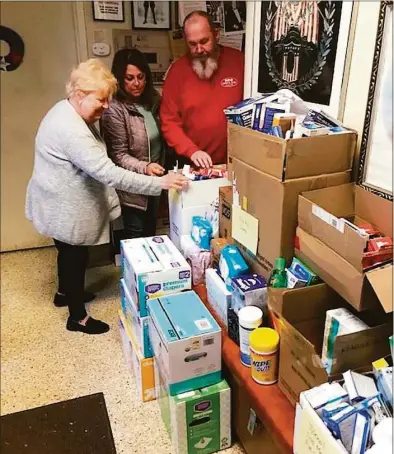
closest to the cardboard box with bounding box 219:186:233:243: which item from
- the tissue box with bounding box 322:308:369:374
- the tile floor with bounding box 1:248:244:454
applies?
the tissue box with bounding box 322:308:369:374

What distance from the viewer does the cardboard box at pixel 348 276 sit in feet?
3.15

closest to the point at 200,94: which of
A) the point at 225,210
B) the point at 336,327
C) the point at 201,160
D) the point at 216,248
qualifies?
the point at 201,160

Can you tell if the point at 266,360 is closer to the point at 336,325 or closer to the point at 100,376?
the point at 336,325

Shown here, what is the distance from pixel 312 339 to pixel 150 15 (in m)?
2.21

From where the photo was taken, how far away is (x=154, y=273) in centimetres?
154

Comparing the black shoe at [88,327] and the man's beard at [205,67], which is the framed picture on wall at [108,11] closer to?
the man's beard at [205,67]

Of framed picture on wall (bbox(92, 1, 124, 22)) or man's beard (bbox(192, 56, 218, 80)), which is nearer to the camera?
man's beard (bbox(192, 56, 218, 80))

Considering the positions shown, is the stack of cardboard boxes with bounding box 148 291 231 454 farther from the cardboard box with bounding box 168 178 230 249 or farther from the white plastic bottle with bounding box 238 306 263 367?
the cardboard box with bounding box 168 178 230 249

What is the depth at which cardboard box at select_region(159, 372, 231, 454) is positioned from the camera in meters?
1.41

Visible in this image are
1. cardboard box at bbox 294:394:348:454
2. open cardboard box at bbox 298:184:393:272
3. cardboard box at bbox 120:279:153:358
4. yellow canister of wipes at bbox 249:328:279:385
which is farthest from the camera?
cardboard box at bbox 120:279:153:358

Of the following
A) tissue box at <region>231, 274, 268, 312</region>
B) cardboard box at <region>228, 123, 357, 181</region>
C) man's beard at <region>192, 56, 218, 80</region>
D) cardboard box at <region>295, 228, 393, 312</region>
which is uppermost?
man's beard at <region>192, 56, 218, 80</region>

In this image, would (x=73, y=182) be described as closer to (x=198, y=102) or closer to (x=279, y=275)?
(x=198, y=102)

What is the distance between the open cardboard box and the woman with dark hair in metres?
0.92

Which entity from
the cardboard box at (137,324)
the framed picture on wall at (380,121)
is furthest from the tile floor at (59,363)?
the framed picture on wall at (380,121)
